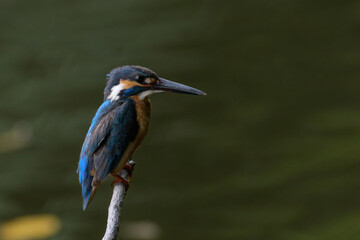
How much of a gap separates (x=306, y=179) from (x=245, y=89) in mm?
1523

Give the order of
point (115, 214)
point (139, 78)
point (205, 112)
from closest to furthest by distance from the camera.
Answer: point (115, 214)
point (139, 78)
point (205, 112)

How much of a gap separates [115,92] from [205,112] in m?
3.76

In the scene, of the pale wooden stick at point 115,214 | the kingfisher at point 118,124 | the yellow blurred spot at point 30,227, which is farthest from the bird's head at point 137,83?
the yellow blurred spot at point 30,227

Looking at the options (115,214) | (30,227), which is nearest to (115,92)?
(115,214)

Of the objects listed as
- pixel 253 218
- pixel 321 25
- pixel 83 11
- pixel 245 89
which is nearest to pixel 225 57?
pixel 245 89

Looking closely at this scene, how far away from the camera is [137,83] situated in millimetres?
3371

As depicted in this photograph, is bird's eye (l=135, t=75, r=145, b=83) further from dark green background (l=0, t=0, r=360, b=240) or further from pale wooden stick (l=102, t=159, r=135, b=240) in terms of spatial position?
dark green background (l=0, t=0, r=360, b=240)

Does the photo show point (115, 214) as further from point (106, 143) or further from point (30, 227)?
point (30, 227)

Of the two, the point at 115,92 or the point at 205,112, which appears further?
the point at 205,112

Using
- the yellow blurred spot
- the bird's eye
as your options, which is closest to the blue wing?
the bird's eye

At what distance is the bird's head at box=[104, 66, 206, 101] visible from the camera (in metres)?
3.36

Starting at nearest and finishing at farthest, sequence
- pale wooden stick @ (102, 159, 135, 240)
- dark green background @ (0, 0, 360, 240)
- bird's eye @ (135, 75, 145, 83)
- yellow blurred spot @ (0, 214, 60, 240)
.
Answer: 1. pale wooden stick @ (102, 159, 135, 240)
2. bird's eye @ (135, 75, 145, 83)
3. yellow blurred spot @ (0, 214, 60, 240)
4. dark green background @ (0, 0, 360, 240)

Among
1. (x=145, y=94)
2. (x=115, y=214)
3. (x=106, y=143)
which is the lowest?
(x=115, y=214)

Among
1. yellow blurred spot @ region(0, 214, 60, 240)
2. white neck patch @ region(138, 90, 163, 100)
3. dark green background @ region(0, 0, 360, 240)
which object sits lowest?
white neck patch @ region(138, 90, 163, 100)
